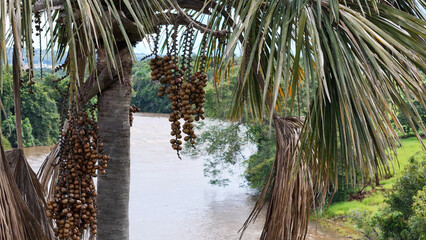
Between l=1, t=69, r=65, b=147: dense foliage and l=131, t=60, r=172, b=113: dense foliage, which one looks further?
l=131, t=60, r=172, b=113: dense foliage

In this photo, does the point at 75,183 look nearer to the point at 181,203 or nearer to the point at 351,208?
the point at 351,208

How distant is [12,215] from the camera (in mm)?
1370

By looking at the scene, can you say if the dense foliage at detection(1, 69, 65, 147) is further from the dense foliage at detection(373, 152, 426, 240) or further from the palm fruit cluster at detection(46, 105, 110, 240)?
the palm fruit cluster at detection(46, 105, 110, 240)

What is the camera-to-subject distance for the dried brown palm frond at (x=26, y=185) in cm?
164

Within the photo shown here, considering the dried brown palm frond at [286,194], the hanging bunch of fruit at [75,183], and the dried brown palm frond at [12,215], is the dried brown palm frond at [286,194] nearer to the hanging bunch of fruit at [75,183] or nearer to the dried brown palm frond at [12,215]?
the hanging bunch of fruit at [75,183]

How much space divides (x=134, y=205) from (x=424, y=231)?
7467 millimetres

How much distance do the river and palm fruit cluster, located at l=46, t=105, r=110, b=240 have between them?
736 centimetres

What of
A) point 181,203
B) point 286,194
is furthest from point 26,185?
point 181,203

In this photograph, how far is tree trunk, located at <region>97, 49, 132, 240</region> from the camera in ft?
7.80

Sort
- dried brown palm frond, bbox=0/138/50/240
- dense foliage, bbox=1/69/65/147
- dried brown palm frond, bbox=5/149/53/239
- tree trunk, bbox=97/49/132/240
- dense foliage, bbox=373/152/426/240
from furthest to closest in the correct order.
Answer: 1. dense foliage, bbox=1/69/65/147
2. dense foliage, bbox=373/152/426/240
3. tree trunk, bbox=97/49/132/240
4. dried brown palm frond, bbox=5/149/53/239
5. dried brown palm frond, bbox=0/138/50/240

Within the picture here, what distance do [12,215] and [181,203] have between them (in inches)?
412

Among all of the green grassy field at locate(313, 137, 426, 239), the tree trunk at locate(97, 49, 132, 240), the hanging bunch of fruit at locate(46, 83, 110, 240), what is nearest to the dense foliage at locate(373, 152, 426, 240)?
the green grassy field at locate(313, 137, 426, 239)

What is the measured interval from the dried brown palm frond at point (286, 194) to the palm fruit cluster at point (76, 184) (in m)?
0.54

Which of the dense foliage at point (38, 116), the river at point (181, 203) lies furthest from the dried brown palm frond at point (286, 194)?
the dense foliage at point (38, 116)
